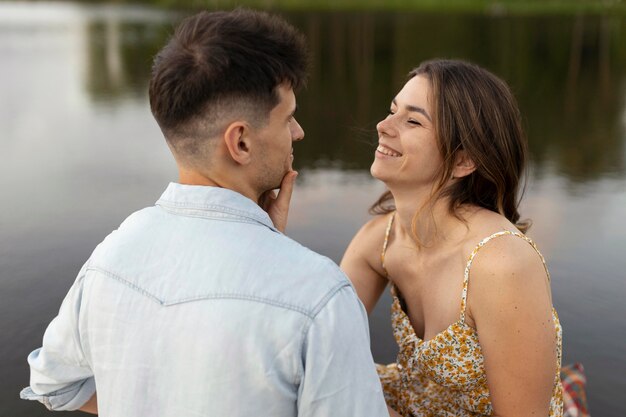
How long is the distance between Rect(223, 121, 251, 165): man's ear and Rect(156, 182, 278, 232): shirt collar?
0.09 meters

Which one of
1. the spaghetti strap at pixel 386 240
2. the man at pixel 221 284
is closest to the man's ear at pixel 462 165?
the spaghetti strap at pixel 386 240

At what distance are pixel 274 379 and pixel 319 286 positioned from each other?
0.21 m

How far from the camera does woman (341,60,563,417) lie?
1.93 meters

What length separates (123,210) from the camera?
477cm

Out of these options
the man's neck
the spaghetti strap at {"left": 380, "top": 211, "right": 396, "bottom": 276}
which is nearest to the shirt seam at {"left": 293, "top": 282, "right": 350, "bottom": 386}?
the man's neck

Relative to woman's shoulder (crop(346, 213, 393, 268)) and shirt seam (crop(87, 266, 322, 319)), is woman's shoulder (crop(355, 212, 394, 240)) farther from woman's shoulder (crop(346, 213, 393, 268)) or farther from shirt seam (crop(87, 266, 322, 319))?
shirt seam (crop(87, 266, 322, 319))

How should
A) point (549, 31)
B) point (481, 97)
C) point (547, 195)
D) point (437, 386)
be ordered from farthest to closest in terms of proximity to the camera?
point (549, 31)
point (547, 195)
point (437, 386)
point (481, 97)

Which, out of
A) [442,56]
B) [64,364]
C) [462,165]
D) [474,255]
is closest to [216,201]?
[64,364]

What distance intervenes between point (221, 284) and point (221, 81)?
1.38ft

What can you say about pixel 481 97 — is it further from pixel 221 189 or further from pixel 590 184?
pixel 590 184

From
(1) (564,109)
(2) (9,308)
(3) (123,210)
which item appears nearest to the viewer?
(2) (9,308)

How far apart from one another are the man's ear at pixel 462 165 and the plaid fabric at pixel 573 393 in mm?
1140

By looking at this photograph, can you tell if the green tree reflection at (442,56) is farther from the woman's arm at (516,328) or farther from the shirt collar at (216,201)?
the shirt collar at (216,201)

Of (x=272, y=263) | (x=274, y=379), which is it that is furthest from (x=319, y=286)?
(x=274, y=379)
